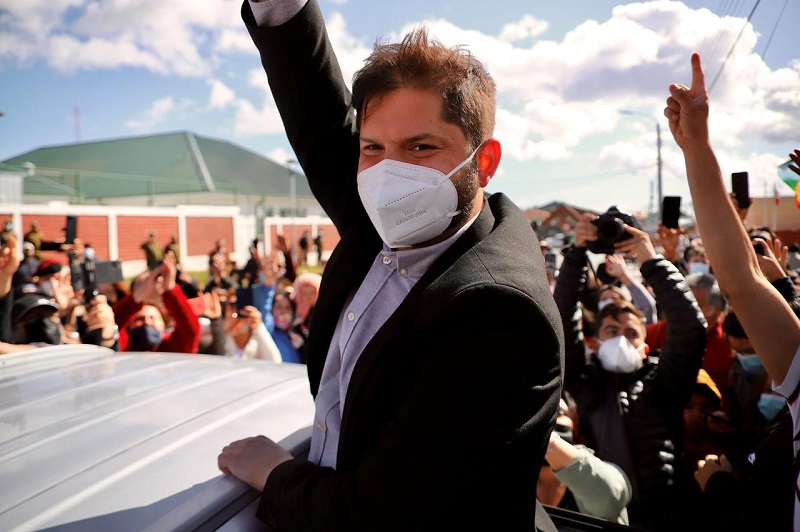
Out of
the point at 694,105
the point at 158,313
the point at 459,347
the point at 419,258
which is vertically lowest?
the point at 158,313

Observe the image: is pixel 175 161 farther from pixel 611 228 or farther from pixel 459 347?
pixel 459 347

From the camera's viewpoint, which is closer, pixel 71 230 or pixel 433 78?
pixel 433 78

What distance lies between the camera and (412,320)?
3.57 feet

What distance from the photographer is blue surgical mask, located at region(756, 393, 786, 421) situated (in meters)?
2.71

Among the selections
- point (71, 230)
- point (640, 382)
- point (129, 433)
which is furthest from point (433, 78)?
point (71, 230)

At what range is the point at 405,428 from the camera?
985 mm

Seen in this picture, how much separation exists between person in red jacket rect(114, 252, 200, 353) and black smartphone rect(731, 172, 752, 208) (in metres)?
3.51

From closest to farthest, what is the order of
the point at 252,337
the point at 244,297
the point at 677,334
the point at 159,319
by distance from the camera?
the point at 677,334
the point at 159,319
the point at 252,337
the point at 244,297

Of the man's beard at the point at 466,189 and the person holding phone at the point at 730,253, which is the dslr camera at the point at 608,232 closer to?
the person holding phone at the point at 730,253

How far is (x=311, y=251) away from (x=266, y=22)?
35.5 m

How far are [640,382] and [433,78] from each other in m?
2.25

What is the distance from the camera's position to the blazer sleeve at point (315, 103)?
144 centimetres

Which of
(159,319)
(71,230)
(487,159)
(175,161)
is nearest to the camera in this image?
(487,159)

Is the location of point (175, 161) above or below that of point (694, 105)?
above
